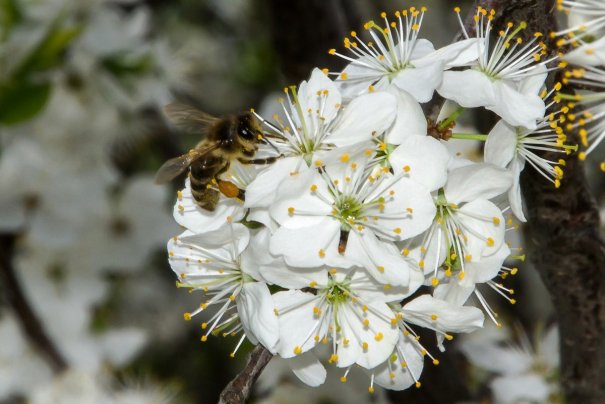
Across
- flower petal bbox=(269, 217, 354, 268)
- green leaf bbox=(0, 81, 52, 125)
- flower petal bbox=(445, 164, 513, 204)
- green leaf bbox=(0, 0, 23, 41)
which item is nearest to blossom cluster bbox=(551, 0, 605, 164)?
flower petal bbox=(445, 164, 513, 204)

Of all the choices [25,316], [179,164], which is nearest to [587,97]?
[179,164]

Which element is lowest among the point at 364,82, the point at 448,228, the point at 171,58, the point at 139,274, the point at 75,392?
the point at 139,274

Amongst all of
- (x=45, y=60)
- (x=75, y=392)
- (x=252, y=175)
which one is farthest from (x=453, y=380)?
(x=45, y=60)

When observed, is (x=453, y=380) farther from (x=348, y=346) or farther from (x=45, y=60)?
(x=45, y=60)

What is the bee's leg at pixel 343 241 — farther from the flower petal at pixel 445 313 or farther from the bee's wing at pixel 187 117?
the bee's wing at pixel 187 117

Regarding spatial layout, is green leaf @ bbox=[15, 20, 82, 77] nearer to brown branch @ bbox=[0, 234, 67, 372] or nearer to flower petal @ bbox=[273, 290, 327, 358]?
brown branch @ bbox=[0, 234, 67, 372]

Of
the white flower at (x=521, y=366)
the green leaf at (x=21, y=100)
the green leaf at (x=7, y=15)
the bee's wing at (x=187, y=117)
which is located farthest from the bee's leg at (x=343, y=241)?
the green leaf at (x=7, y=15)
